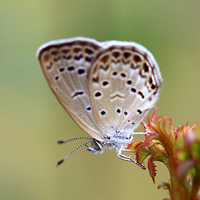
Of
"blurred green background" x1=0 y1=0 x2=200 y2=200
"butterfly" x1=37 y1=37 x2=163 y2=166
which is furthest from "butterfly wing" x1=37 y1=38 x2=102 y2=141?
"blurred green background" x1=0 y1=0 x2=200 y2=200

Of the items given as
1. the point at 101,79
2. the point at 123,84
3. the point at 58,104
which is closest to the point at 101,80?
the point at 101,79

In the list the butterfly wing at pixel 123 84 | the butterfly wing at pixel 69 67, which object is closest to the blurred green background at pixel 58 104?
the butterfly wing at pixel 123 84

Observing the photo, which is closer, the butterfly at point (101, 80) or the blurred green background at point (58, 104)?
the butterfly at point (101, 80)

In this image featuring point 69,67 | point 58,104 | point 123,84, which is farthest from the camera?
point 58,104

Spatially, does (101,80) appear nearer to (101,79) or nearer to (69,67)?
(101,79)

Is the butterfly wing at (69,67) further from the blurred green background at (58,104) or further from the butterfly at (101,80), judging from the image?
the blurred green background at (58,104)

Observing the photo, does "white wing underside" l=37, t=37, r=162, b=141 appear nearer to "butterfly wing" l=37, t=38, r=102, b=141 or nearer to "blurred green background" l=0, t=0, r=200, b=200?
"butterfly wing" l=37, t=38, r=102, b=141
